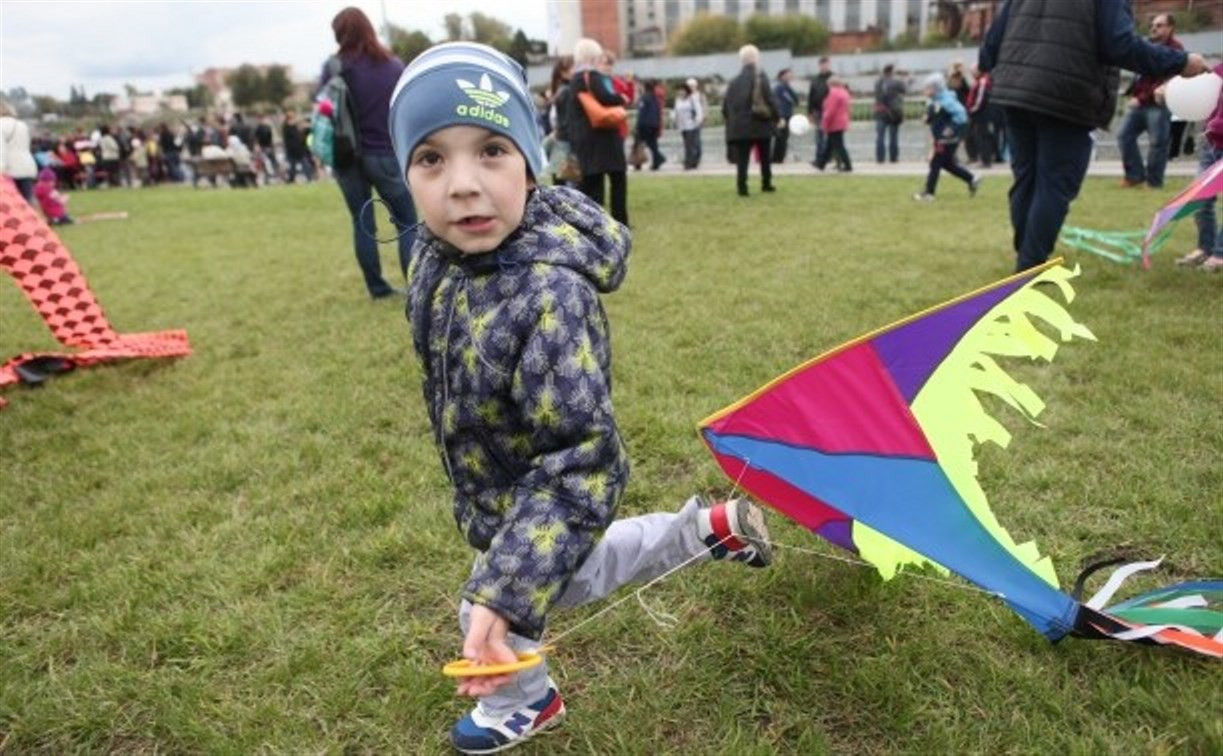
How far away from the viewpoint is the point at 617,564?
194 centimetres

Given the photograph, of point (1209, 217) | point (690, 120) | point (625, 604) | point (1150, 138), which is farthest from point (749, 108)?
point (625, 604)

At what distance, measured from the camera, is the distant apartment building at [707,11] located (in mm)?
87500

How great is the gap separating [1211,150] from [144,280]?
801 centimetres

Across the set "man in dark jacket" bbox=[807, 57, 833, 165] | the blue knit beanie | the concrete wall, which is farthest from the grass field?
the concrete wall

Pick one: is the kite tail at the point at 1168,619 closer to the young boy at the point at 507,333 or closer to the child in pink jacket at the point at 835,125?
the young boy at the point at 507,333

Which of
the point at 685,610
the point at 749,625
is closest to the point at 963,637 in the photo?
the point at 749,625

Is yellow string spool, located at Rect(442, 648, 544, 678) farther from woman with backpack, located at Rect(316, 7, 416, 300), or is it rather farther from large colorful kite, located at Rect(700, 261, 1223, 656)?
woman with backpack, located at Rect(316, 7, 416, 300)

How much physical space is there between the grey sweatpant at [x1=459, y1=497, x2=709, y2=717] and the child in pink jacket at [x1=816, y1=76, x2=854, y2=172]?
36.9ft

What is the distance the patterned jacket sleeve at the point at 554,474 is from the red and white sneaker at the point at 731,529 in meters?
0.62

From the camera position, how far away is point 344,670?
6.85 ft

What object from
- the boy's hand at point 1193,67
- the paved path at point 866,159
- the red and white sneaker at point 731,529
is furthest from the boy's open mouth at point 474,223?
the paved path at point 866,159

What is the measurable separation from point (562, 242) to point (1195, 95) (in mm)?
4503

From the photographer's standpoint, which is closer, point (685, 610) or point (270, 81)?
point (685, 610)

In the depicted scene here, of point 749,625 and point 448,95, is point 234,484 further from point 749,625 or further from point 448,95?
point 448,95
